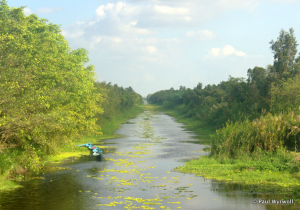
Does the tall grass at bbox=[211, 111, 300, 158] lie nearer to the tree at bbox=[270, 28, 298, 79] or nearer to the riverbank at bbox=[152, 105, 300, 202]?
the riverbank at bbox=[152, 105, 300, 202]

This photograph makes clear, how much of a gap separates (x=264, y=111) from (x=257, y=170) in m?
8.68

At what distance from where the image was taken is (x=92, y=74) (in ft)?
139

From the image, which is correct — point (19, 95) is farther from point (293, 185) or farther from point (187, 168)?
point (293, 185)

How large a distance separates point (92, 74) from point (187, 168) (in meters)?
25.5

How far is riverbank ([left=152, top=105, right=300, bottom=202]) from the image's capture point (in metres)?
16.4

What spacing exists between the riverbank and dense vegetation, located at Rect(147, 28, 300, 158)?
837mm

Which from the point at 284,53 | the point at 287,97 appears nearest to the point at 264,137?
the point at 287,97

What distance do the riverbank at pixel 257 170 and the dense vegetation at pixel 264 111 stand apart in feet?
2.75

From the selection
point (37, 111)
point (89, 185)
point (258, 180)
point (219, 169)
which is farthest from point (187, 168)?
point (37, 111)

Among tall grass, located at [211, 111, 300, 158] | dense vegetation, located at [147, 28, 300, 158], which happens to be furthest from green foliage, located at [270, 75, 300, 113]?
tall grass, located at [211, 111, 300, 158]

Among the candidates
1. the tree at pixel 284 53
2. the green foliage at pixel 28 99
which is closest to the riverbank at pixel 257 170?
the green foliage at pixel 28 99

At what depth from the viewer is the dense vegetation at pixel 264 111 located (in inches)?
826

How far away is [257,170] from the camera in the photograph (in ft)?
60.0

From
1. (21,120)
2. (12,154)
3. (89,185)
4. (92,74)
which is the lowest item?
(89,185)
